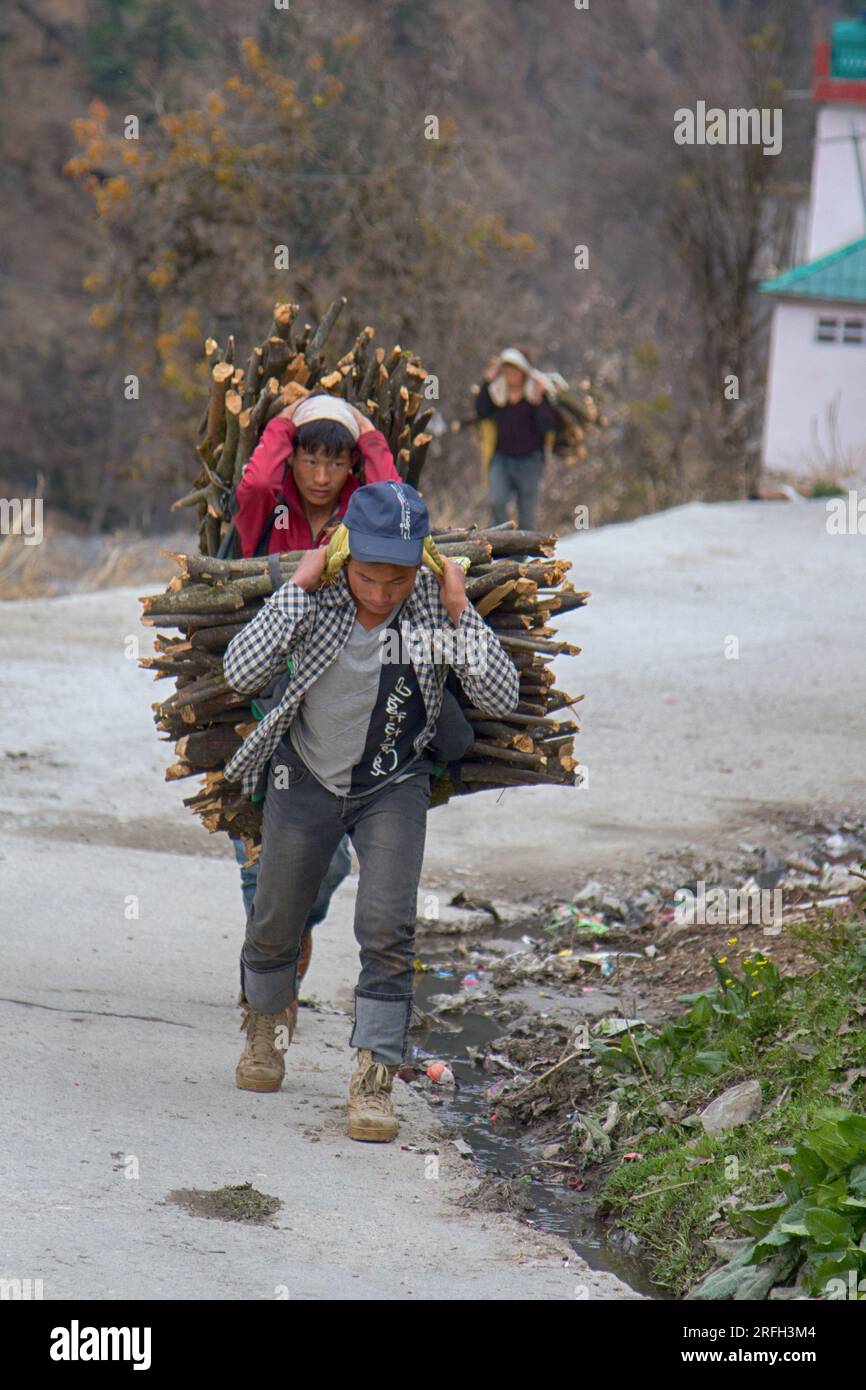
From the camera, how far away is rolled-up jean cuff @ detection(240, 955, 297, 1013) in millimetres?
4746

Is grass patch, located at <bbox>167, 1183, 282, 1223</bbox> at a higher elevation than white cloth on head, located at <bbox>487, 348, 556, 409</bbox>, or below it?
below

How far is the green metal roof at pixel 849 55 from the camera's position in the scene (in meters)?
27.7

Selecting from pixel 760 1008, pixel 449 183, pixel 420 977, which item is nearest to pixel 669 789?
pixel 420 977

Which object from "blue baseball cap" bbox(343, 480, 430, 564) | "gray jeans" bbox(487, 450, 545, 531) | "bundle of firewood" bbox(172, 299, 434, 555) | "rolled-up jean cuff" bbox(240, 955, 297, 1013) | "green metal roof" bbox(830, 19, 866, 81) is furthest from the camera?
"green metal roof" bbox(830, 19, 866, 81)

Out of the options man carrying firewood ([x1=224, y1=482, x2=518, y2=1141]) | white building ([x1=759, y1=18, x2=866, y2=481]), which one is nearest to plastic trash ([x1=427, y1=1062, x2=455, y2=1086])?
man carrying firewood ([x1=224, y1=482, x2=518, y2=1141])

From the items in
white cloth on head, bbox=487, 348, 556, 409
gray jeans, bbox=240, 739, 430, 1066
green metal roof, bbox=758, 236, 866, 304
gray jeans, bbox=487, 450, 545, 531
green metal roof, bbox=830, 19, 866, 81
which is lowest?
gray jeans, bbox=240, 739, 430, 1066

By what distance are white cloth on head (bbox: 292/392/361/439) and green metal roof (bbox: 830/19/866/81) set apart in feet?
82.3

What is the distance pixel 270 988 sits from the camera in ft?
15.6

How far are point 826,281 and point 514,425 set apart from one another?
A: 13055 mm

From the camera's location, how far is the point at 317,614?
174 inches

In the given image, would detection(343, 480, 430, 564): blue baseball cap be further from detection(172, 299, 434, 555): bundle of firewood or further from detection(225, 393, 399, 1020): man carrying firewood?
detection(172, 299, 434, 555): bundle of firewood

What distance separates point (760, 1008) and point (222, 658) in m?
1.77

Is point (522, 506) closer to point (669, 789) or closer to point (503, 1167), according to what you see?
point (669, 789)

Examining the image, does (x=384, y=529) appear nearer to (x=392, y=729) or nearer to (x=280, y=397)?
(x=392, y=729)
